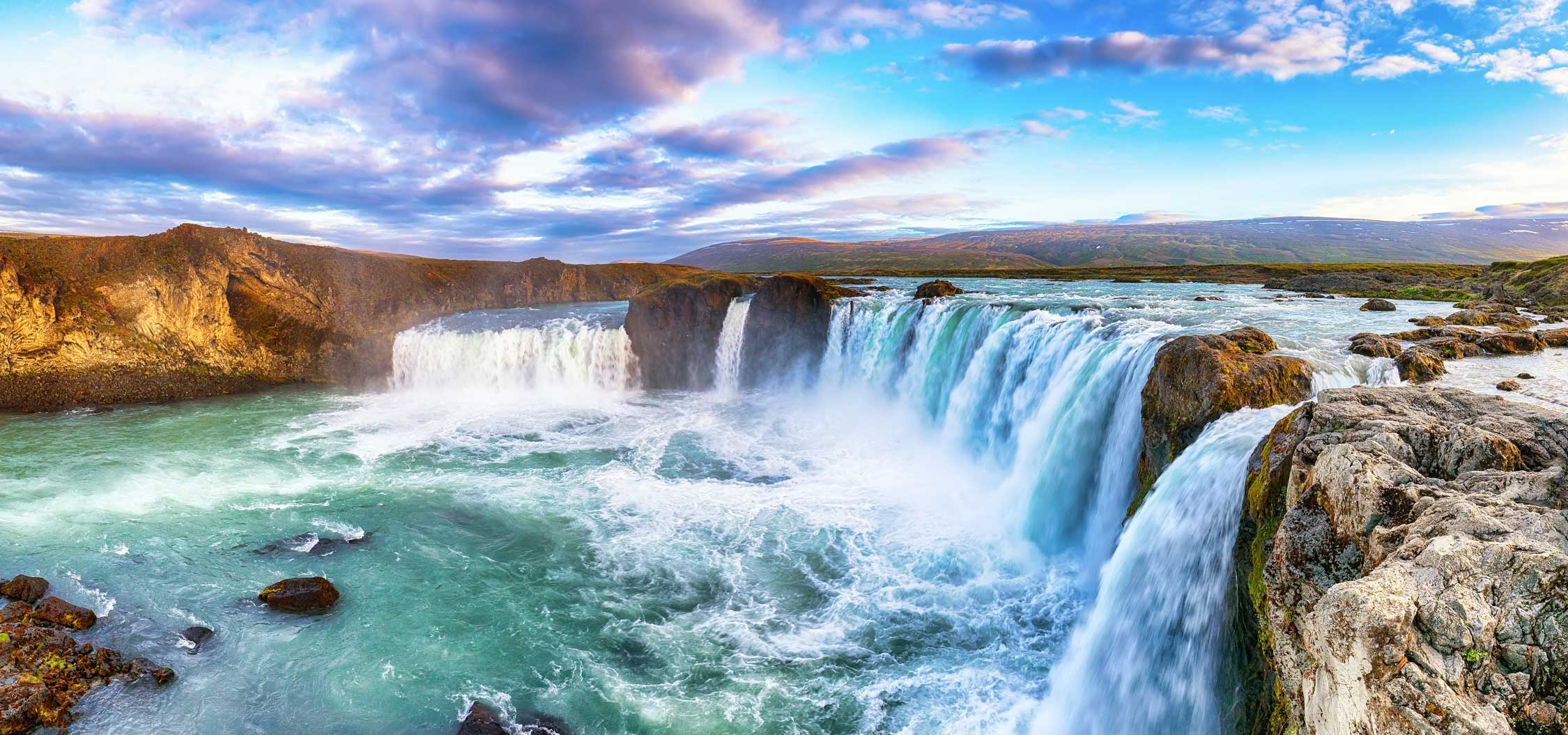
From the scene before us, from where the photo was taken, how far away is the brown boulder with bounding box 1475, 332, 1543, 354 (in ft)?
49.1

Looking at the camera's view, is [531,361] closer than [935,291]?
No

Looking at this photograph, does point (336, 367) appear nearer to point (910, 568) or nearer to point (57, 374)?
point (57, 374)

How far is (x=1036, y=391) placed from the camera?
63.3 feet

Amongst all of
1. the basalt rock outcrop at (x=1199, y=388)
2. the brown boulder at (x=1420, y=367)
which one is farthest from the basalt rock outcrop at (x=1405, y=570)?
the brown boulder at (x=1420, y=367)

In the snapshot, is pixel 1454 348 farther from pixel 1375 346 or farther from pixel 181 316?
pixel 181 316

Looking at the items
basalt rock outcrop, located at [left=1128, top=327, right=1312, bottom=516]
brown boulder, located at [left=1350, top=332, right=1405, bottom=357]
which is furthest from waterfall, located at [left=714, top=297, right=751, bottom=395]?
brown boulder, located at [left=1350, top=332, right=1405, bottom=357]

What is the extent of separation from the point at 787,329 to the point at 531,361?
16.0 meters

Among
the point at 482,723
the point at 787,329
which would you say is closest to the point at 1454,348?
the point at 482,723

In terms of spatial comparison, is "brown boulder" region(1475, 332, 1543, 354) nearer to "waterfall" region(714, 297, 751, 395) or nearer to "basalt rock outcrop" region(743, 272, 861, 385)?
"basalt rock outcrop" region(743, 272, 861, 385)

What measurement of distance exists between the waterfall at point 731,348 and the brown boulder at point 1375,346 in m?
26.4

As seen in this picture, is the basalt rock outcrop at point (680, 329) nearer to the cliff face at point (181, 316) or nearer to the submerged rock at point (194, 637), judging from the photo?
the cliff face at point (181, 316)

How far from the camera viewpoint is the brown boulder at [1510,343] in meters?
15.0

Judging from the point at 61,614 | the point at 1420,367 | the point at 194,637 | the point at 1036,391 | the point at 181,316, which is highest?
the point at 181,316

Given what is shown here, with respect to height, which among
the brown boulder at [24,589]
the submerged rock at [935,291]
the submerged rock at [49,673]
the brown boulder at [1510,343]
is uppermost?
the submerged rock at [935,291]
